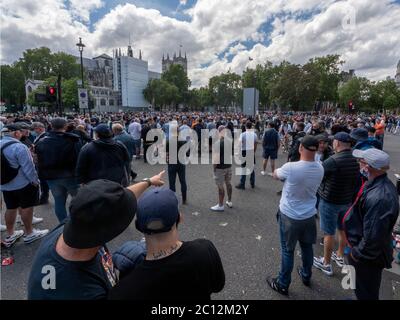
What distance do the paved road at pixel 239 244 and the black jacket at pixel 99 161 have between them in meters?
1.20

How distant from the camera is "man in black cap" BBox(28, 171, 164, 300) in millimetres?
1084

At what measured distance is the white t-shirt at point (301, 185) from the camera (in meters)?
2.46

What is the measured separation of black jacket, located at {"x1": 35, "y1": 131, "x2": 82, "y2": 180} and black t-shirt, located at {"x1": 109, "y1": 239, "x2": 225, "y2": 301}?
3466 millimetres

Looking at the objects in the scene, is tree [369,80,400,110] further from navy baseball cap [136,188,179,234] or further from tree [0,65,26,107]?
tree [0,65,26,107]

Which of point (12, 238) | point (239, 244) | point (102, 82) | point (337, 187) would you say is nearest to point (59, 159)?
point (12, 238)

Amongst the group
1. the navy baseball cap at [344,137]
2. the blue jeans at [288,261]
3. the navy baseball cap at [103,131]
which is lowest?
the blue jeans at [288,261]

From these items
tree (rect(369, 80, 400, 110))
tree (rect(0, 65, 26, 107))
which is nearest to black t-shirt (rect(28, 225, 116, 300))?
tree (rect(369, 80, 400, 110))

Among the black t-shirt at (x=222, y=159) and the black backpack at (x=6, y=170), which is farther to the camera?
the black t-shirt at (x=222, y=159)

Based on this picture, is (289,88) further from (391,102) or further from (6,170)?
(6,170)

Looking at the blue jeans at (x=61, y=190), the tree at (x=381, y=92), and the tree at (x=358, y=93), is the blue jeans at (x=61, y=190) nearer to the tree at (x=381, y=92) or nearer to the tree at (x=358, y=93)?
the tree at (x=358, y=93)

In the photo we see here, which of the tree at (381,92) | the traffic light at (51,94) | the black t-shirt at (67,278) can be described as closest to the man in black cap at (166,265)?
the black t-shirt at (67,278)

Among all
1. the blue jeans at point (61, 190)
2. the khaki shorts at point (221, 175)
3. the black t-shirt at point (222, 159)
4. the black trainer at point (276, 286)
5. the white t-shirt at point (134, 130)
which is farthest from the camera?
the white t-shirt at point (134, 130)

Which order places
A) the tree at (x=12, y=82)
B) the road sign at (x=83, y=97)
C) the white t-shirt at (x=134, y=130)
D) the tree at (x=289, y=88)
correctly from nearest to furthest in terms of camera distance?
the white t-shirt at (x=134, y=130)
the road sign at (x=83, y=97)
the tree at (x=289, y=88)
the tree at (x=12, y=82)
